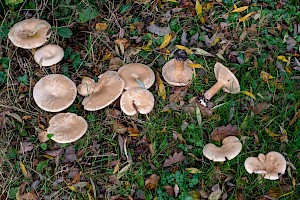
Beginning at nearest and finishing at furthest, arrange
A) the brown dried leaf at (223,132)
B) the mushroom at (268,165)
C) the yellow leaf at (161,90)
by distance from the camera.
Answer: the mushroom at (268,165), the brown dried leaf at (223,132), the yellow leaf at (161,90)

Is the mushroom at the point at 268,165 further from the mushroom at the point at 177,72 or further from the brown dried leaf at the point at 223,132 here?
the mushroom at the point at 177,72

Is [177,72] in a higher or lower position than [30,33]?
lower

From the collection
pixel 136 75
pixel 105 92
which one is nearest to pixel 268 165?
pixel 136 75

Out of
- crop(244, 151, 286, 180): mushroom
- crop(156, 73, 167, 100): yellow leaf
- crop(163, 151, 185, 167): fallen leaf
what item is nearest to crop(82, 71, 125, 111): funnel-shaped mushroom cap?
crop(156, 73, 167, 100): yellow leaf

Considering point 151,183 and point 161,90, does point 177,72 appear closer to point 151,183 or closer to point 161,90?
point 161,90

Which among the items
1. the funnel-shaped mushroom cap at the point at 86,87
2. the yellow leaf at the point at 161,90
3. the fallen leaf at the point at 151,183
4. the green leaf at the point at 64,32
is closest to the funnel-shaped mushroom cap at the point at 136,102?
the yellow leaf at the point at 161,90
